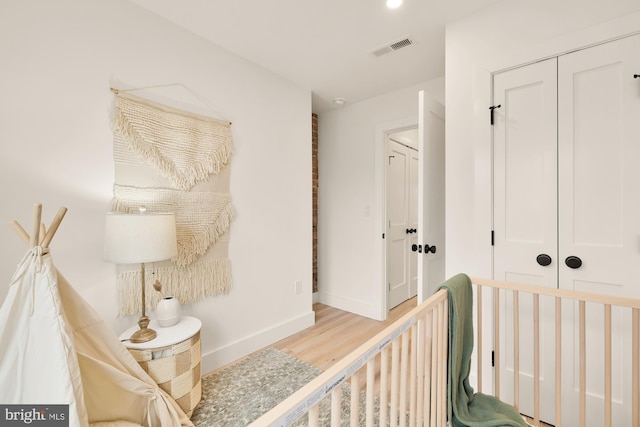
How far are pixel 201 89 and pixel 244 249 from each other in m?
1.24

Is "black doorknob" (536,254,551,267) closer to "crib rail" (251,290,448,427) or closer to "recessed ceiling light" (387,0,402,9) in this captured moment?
"crib rail" (251,290,448,427)

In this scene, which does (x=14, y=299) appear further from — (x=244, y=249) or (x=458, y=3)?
(x=458, y=3)

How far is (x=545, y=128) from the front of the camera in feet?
5.01

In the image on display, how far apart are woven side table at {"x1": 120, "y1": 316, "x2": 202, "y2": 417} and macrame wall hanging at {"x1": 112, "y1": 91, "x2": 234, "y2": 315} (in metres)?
0.34

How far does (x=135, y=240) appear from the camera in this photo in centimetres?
143

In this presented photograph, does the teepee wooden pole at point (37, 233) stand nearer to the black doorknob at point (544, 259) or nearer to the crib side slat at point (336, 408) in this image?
the crib side slat at point (336, 408)

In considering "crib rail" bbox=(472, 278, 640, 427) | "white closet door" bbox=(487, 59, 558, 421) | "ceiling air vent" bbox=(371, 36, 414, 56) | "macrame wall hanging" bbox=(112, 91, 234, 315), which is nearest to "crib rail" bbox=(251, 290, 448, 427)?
"crib rail" bbox=(472, 278, 640, 427)

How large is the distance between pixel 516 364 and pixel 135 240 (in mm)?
1920

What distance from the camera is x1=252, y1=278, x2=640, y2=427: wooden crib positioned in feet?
2.44

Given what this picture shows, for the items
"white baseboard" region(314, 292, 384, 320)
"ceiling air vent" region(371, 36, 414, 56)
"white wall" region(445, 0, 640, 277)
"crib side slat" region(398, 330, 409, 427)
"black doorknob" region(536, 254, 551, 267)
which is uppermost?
"ceiling air vent" region(371, 36, 414, 56)

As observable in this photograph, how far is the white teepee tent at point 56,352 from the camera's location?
979mm

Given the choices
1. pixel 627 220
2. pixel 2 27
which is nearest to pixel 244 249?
pixel 2 27

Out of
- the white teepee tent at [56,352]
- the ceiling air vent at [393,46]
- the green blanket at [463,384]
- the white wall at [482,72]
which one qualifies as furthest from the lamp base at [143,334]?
the ceiling air vent at [393,46]

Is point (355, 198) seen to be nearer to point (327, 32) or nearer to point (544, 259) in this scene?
point (327, 32)
